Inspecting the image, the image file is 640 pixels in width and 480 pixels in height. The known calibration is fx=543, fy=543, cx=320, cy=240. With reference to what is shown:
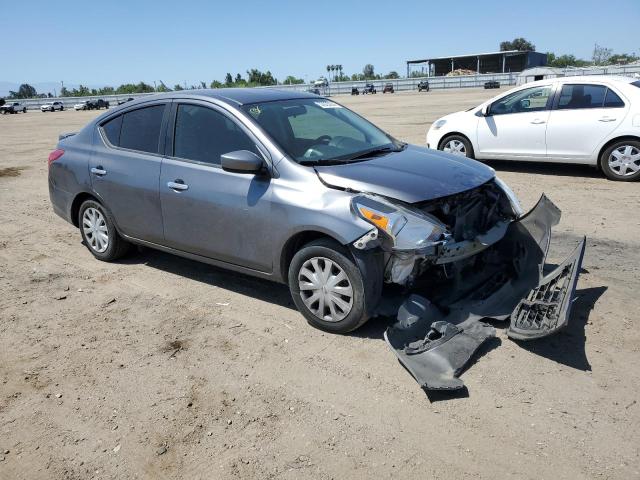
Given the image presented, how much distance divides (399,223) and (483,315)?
3.27 ft

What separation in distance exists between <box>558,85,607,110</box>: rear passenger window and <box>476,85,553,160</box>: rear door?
0.23 m

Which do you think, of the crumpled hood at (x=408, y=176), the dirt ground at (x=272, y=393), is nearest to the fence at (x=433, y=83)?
the crumpled hood at (x=408, y=176)

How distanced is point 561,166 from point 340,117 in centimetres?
671

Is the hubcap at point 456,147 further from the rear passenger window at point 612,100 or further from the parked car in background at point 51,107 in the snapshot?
the parked car in background at point 51,107

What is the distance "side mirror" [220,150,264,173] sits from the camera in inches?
168

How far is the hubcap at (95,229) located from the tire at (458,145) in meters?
6.81

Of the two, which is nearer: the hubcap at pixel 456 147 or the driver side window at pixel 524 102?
the driver side window at pixel 524 102

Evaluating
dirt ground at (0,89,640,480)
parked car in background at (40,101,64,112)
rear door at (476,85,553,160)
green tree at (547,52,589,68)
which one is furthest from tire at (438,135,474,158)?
green tree at (547,52,589,68)

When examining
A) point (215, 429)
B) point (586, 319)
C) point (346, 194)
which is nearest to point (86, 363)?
point (215, 429)

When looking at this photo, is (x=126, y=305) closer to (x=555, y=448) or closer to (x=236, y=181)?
(x=236, y=181)

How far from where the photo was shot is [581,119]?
354 inches

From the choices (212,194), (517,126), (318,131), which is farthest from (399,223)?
(517,126)

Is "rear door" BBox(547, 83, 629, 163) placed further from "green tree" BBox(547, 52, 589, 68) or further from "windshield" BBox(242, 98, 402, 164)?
"green tree" BBox(547, 52, 589, 68)

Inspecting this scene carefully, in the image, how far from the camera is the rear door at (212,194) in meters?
4.43
